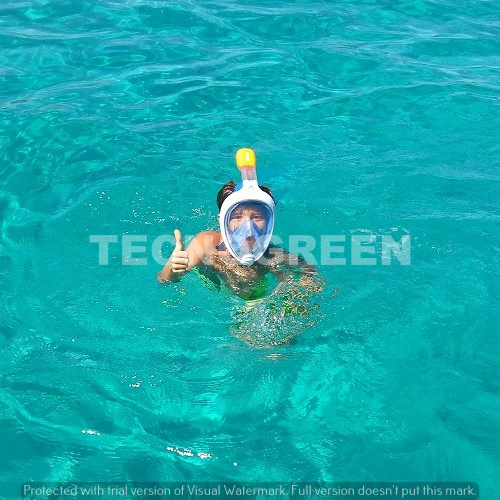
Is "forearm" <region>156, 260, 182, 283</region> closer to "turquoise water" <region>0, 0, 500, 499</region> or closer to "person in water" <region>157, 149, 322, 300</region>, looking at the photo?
"person in water" <region>157, 149, 322, 300</region>

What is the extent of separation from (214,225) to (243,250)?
4.43 ft

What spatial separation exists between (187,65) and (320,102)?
1920mm

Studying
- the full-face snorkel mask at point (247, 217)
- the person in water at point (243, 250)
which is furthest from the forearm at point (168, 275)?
the full-face snorkel mask at point (247, 217)

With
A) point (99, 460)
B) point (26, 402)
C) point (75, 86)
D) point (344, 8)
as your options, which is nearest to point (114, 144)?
point (75, 86)

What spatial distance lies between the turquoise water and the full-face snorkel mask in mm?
574

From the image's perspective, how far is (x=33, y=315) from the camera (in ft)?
18.3

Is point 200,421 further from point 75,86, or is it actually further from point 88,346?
point 75,86

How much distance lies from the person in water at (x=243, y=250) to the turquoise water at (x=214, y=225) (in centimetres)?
23

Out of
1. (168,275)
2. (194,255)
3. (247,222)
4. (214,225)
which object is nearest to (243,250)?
(247,222)

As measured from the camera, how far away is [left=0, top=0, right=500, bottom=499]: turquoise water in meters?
4.61

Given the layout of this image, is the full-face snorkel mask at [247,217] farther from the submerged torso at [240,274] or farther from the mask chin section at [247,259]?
the submerged torso at [240,274]

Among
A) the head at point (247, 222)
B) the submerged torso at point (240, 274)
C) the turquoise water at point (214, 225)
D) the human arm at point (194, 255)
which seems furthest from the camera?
the submerged torso at point (240, 274)

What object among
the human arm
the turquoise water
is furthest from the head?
the turquoise water

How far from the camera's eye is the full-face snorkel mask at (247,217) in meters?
5.24
